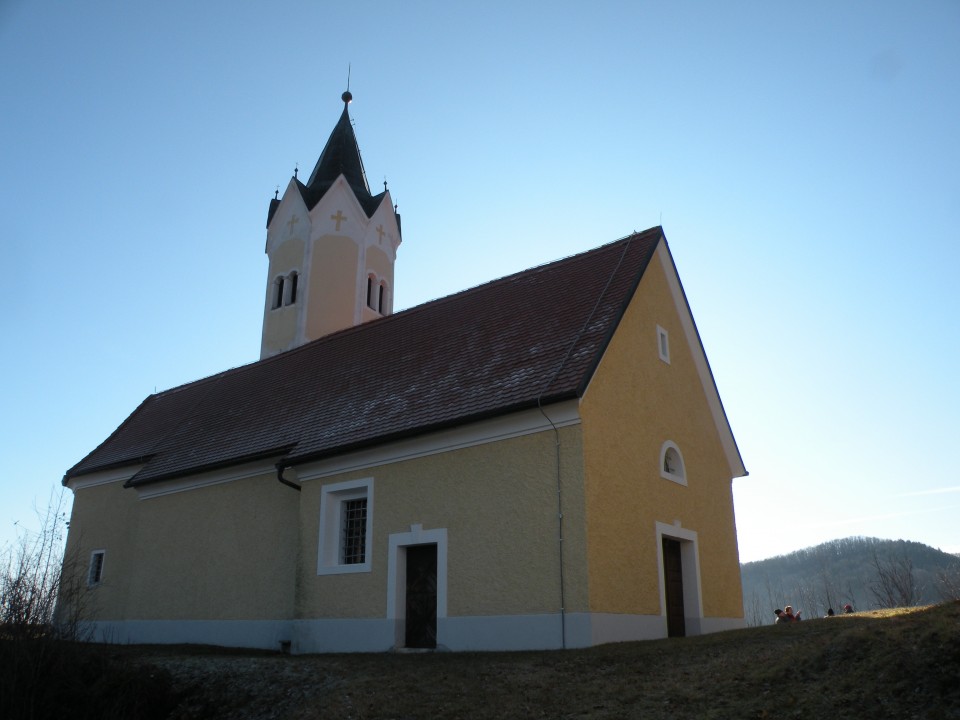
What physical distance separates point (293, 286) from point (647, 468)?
19377 millimetres

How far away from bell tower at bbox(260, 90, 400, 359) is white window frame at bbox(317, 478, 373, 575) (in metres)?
13.5

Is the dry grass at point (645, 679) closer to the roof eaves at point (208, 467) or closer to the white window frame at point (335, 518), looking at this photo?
the white window frame at point (335, 518)

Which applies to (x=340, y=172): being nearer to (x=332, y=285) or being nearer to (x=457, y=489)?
(x=332, y=285)

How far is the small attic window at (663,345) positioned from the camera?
17.4m

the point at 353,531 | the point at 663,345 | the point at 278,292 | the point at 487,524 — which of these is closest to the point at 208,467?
the point at 353,531

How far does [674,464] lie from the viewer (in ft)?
56.1

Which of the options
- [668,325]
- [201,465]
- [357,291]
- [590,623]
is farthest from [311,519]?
[357,291]

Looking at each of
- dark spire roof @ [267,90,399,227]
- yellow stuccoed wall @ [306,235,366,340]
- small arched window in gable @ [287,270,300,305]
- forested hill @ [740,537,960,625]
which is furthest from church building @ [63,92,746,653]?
forested hill @ [740,537,960,625]

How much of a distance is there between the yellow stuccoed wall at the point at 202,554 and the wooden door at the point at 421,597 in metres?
3.55

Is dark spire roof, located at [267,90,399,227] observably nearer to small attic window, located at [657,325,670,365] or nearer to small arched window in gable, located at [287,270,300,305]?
small arched window in gable, located at [287,270,300,305]

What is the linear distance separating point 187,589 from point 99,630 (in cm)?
418

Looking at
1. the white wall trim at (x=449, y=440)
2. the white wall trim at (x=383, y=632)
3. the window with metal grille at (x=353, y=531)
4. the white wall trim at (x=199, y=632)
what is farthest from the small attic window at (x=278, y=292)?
the window with metal grille at (x=353, y=531)

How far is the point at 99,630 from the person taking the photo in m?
22.2

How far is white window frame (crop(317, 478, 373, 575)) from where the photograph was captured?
1639 cm
